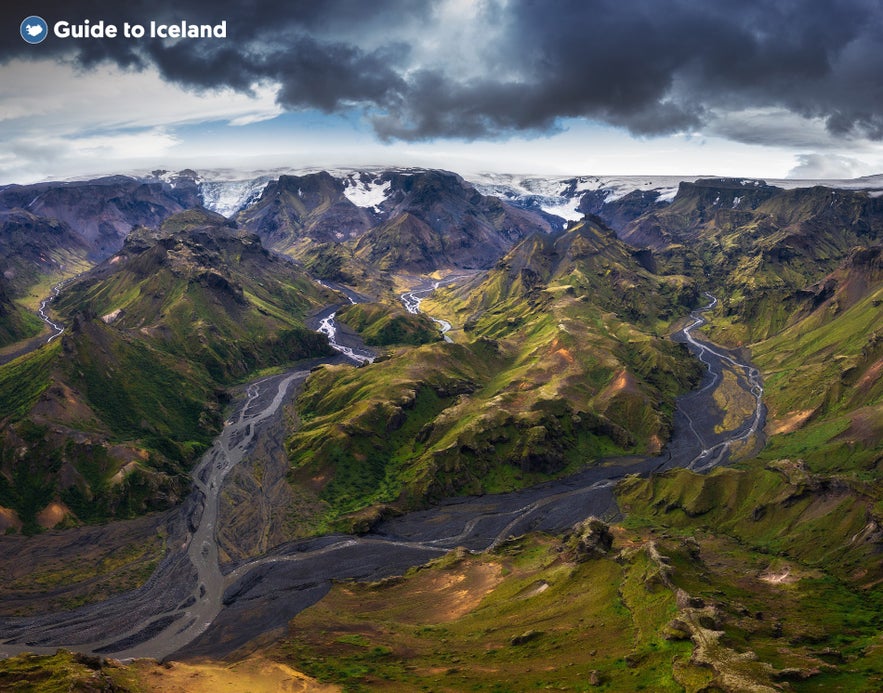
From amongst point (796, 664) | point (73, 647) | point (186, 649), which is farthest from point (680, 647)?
point (73, 647)

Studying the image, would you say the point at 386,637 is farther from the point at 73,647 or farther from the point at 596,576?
the point at 73,647

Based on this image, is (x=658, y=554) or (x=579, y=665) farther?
(x=658, y=554)

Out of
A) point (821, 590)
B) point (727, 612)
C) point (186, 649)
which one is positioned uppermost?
point (727, 612)

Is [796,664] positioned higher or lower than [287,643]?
higher

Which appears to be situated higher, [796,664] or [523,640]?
[796,664]

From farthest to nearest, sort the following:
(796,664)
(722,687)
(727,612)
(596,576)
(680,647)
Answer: (596,576) < (727,612) < (680,647) < (796,664) < (722,687)

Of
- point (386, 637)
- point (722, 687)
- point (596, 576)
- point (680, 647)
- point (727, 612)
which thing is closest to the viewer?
point (722, 687)

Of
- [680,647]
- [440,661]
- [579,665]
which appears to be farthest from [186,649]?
[680,647]

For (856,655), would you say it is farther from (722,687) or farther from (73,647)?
(73,647)

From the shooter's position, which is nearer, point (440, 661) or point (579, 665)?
point (579, 665)
